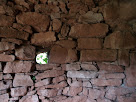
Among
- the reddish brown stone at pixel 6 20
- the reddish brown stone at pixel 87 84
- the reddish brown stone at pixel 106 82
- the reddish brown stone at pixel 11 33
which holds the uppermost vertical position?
the reddish brown stone at pixel 6 20

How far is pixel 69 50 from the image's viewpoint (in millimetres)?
2150

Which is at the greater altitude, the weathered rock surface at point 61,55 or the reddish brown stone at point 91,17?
the reddish brown stone at point 91,17

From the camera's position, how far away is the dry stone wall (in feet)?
6.24

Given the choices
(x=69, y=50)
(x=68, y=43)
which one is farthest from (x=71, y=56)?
(x=68, y=43)

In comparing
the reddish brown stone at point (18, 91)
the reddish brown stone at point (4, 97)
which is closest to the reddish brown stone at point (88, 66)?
the reddish brown stone at point (18, 91)

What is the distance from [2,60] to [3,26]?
61 cm

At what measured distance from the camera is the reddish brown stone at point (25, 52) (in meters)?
1.97

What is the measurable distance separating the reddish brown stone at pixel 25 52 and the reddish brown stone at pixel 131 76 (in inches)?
73.9

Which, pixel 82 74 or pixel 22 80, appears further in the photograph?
pixel 82 74

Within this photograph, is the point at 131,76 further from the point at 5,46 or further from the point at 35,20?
the point at 5,46

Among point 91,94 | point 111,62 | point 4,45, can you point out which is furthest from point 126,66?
point 4,45

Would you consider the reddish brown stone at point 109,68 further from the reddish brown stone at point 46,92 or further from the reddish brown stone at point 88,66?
the reddish brown stone at point 46,92

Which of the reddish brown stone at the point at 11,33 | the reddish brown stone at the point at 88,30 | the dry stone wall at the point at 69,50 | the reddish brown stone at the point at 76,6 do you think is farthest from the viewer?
the reddish brown stone at the point at 76,6

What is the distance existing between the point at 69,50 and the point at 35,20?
911 mm
